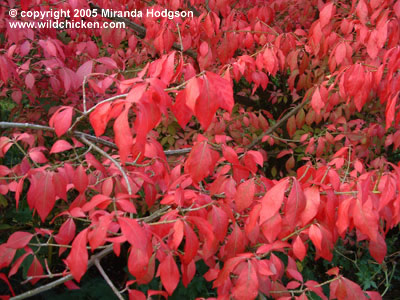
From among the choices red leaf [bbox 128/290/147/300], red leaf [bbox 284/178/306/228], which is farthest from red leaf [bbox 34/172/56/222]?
red leaf [bbox 284/178/306/228]

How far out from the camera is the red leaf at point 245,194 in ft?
4.33

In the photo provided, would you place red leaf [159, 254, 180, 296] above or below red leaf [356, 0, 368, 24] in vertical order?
below

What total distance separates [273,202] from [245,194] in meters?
0.25

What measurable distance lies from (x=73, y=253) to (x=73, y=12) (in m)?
1.75

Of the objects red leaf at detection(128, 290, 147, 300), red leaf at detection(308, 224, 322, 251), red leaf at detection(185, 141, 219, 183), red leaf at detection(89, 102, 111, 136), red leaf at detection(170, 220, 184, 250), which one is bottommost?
red leaf at detection(128, 290, 147, 300)

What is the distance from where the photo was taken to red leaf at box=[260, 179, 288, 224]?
3.50 feet

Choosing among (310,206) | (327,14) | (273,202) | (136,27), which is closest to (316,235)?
(310,206)

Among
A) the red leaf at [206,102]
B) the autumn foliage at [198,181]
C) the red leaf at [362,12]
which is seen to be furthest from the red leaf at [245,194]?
the red leaf at [362,12]

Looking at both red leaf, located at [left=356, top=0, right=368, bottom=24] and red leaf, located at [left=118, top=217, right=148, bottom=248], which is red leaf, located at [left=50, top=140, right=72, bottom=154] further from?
red leaf, located at [left=356, top=0, right=368, bottom=24]

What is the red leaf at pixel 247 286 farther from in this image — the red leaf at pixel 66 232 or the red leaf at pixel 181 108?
the red leaf at pixel 66 232

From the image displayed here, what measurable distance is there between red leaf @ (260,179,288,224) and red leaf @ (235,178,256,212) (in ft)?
0.71

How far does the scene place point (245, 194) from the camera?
1325 mm

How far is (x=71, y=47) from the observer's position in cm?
282

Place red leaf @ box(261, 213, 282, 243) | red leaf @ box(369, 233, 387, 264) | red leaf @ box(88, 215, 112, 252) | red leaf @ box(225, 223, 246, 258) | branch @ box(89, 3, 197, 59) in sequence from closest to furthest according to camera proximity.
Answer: red leaf @ box(88, 215, 112, 252) < red leaf @ box(261, 213, 282, 243) < red leaf @ box(369, 233, 387, 264) < red leaf @ box(225, 223, 246, 258) < branch @ box(89, 3, 197, 59)
